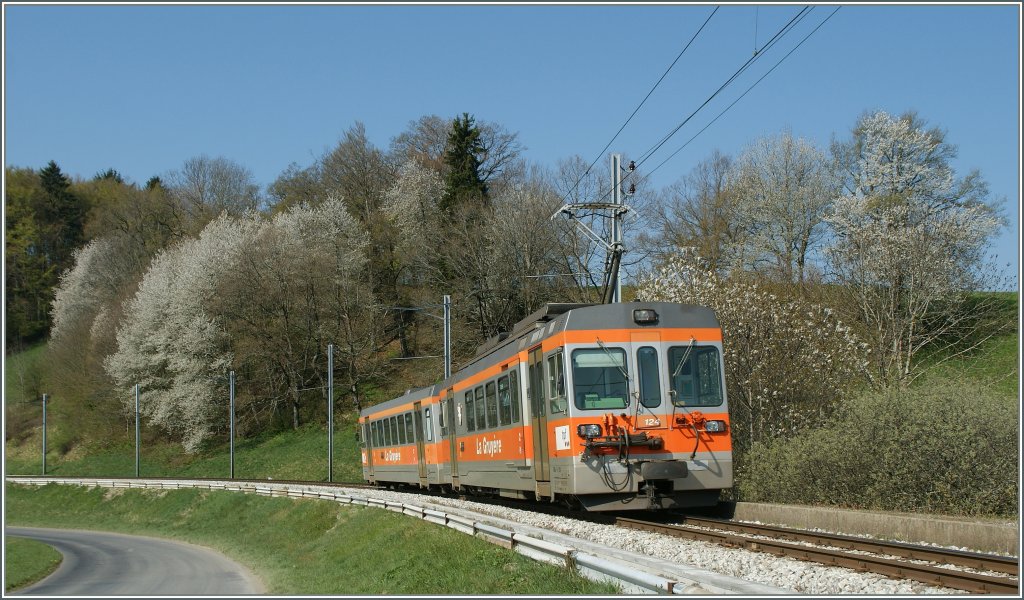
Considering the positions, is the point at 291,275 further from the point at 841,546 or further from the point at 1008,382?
the point at 841,546

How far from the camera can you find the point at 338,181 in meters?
68.5

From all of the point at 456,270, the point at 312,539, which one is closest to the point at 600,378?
the point at 312,539

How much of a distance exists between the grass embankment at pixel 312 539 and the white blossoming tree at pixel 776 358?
815cm

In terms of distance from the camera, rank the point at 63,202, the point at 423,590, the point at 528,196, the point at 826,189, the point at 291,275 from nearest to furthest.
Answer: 1. the point at 423,590
2. the point at 826,189
3. the point at 528,196
4. the point at 291,275
5. the point at 63,202

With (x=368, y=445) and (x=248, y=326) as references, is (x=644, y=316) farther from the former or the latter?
(x=248, y=326)

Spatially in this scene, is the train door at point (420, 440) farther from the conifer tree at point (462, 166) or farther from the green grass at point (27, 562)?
the conifer tree at point (462, 166)

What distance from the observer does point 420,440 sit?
86.5 ft

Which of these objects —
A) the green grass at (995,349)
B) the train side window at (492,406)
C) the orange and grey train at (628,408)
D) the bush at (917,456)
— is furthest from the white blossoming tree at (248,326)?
the bush at (917,456)

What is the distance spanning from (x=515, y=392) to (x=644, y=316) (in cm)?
306

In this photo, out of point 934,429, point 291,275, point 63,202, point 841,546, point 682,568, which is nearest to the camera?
point 682,568

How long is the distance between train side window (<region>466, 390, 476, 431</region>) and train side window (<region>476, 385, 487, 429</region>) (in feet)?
1.18

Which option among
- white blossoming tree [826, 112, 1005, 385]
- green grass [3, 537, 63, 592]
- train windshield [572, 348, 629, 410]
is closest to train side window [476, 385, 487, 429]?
train windshield [572, 348, 629, 410]

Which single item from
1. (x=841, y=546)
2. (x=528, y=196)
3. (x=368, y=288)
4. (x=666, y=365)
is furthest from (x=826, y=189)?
(x=841, y=546)

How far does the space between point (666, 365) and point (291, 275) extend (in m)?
43.1
